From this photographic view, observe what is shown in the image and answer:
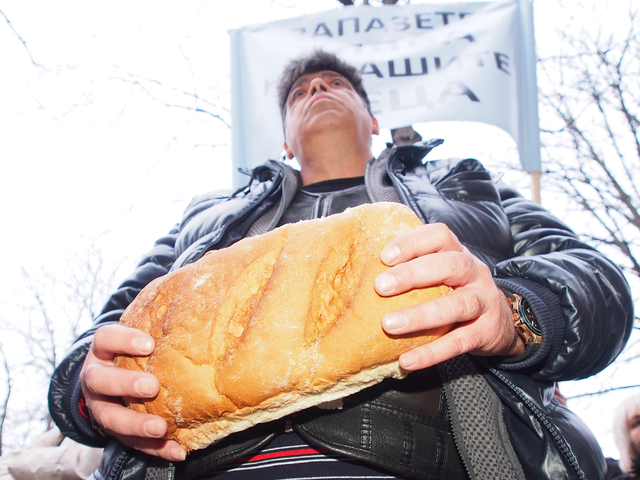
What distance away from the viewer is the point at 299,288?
103cm

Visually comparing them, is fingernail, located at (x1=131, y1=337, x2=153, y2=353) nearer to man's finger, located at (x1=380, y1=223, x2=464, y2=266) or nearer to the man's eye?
man's finger, located at (x1=380, y1=223, x2=464, y2=266)

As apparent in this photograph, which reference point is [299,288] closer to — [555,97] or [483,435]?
[483,435]

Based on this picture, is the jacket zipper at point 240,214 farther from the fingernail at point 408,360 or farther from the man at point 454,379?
the fingernail at point 408,360

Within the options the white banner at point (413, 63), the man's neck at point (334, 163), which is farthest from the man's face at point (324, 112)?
the white banner at point (413, 63)

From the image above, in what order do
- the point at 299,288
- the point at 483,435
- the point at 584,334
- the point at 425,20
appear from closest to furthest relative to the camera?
the point at 299,288 → the point at 483,435 → the point at 584,334 → the point at 425,20

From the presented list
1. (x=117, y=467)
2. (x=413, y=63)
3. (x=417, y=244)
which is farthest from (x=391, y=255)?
(x=413, y=63)

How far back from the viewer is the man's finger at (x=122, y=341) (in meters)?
1.09

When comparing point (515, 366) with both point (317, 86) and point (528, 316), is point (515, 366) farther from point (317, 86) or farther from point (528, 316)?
point (317, 86)

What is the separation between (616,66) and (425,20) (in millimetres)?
4243

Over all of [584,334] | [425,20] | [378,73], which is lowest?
[584,334]

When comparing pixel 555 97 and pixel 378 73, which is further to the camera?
pixel 555 97

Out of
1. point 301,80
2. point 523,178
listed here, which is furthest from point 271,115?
point 523,178

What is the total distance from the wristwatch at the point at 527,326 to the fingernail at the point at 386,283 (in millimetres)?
579

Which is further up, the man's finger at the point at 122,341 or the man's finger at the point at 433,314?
the man's finger at the point at 433,314
